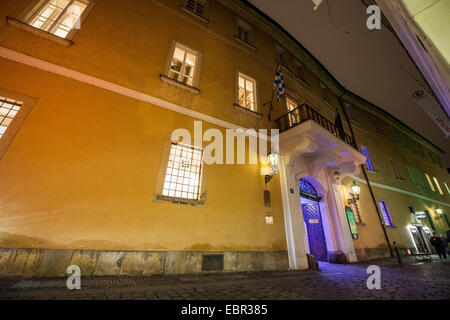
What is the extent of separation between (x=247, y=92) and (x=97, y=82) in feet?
19.9

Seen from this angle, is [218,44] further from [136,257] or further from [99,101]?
[136,257]

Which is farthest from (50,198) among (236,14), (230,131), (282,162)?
(236,14)

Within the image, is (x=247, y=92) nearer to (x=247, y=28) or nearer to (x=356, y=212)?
(x=247, y=28)

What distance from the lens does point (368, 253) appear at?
387 inches

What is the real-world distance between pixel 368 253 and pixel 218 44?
1370 cm

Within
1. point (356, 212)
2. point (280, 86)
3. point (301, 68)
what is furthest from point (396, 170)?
point (280, 86)

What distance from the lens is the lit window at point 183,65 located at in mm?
6932

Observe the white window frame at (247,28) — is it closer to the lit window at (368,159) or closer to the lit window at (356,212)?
the lit window at (356,212)

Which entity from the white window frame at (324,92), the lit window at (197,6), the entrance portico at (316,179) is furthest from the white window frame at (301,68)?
the lit window at (197,6)

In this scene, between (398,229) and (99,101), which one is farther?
(398,229)

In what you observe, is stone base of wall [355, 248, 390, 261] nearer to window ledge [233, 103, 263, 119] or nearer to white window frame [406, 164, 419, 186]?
window ledge [233, 103, 263, 119]

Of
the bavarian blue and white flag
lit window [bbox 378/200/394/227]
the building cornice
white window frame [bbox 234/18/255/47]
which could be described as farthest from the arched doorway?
the building cornice

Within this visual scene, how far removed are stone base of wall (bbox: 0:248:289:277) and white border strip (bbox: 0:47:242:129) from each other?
4.36 m
